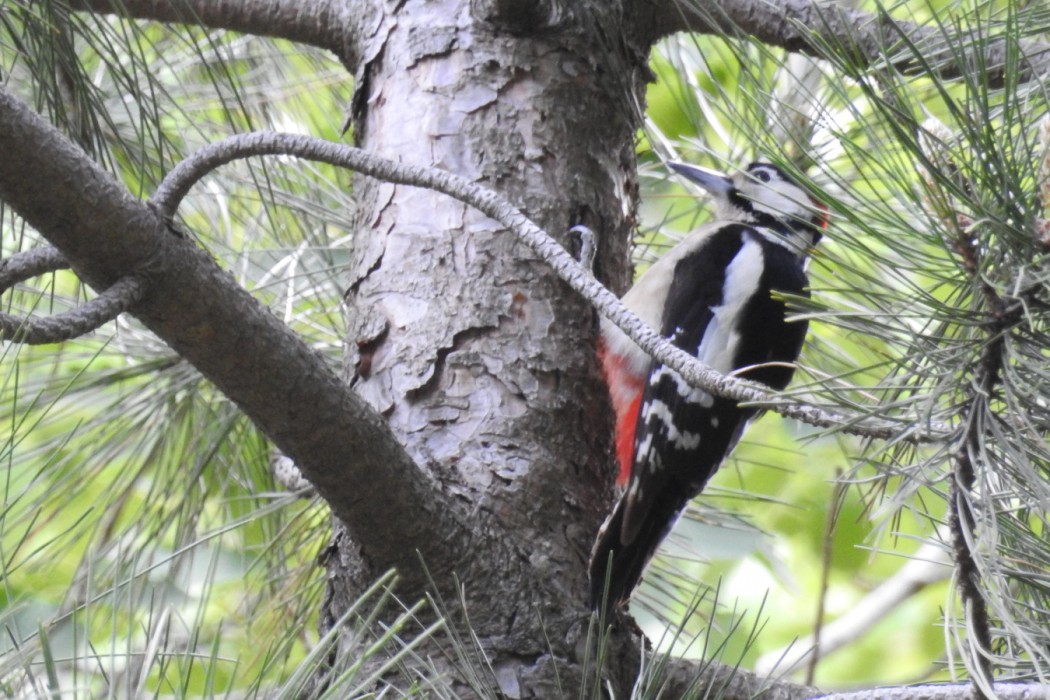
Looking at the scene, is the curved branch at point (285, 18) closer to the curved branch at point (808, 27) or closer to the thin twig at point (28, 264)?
the curved branch at point (808, 27)

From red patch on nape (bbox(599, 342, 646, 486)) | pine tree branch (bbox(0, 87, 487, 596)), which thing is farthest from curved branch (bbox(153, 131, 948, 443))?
red patch on nape (bbox(599, 342, 646, 486))

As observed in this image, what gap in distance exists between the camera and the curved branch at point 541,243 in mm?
839

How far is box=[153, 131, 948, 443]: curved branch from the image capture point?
0.84 m

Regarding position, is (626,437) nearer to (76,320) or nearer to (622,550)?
(622,550)

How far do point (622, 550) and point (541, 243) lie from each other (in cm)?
55

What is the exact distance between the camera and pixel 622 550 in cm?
146

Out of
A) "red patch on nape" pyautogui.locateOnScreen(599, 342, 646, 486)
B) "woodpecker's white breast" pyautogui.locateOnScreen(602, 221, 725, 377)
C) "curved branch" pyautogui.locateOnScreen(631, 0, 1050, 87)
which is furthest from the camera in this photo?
"woodpecker's white breast" pyautogui.locateOnScreen(602, 221, 725, 377)

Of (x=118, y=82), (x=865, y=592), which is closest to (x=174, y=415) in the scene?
(x=118, y=82)

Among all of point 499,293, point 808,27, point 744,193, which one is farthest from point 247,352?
point 744,193

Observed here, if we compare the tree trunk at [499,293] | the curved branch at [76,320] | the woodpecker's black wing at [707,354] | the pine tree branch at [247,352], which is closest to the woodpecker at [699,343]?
the woodpecker's black wing at [707,354]

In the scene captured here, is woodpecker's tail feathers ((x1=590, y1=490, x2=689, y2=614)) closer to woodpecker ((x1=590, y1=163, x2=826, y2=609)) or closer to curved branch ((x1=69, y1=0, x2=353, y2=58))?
woodpecker ((x1=590, y1=163, x2=826, y2=609))

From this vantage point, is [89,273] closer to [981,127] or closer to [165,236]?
[165,236]

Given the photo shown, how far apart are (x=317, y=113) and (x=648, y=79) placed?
1008 millimetres

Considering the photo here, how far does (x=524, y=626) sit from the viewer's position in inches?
46.9
